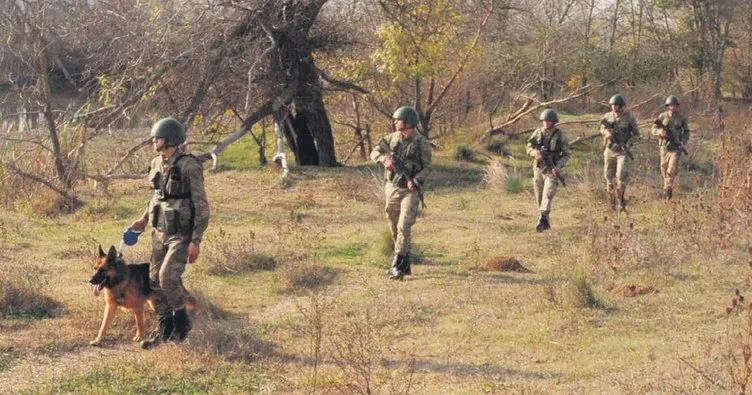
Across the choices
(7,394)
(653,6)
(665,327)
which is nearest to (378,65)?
(665,327)

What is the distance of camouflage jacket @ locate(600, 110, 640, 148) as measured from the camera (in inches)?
501

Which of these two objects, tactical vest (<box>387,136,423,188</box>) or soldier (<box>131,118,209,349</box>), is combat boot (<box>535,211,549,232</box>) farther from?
soldier (<box>131,118,209,349</box>)

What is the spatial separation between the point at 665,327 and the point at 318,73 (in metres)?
10.3

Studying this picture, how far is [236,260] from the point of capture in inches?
373

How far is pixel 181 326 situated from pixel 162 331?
0.15 metres

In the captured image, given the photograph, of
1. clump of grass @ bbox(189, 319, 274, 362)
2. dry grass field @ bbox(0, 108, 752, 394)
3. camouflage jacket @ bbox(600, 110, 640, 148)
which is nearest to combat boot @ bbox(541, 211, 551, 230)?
dry grass field @ bbox(0, 108, 752, 394)

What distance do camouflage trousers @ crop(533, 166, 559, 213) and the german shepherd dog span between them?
20.2 feet

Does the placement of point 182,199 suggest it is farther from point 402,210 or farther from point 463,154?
point 463,154

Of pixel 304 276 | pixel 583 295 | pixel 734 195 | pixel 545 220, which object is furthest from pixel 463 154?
pixel 583 295

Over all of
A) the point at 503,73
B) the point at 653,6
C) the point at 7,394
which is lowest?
the point at 7,394

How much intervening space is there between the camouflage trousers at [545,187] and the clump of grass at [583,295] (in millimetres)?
3844

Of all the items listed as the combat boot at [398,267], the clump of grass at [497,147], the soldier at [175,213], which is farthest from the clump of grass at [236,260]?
the clump of grass at [497,147]

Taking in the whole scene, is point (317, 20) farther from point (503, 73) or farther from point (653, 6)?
point (653, 6)

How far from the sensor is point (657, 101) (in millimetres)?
23766
